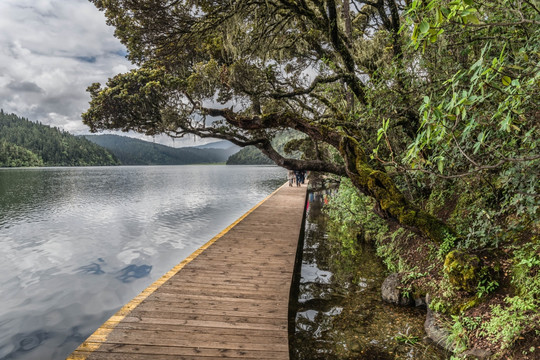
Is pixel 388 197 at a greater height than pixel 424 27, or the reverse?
pixel 424 27

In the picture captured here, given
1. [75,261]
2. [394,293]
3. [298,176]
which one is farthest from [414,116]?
[298,176]

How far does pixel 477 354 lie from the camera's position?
3535 mm

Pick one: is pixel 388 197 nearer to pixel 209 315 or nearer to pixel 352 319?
pixel 352 319

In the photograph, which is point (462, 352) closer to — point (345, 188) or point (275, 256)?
point (275, 256)

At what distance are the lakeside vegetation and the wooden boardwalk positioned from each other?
2.51m

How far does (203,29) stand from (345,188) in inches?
273

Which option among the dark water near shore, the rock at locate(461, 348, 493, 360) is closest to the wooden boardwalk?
the dark water near shore

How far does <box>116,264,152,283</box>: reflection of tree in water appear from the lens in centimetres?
1015

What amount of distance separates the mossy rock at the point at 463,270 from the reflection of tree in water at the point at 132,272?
32.0ft

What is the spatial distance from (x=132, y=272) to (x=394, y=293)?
929cm

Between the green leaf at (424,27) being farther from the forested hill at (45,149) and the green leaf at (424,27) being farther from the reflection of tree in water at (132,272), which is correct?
the forested hill at (45,149)

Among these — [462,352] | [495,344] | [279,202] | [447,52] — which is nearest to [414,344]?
[462,352]

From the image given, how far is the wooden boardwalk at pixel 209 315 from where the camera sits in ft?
10.8

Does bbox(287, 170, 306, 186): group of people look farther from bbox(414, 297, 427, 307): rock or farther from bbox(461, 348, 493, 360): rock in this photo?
bbox(461, 348, 493, 360): rock
